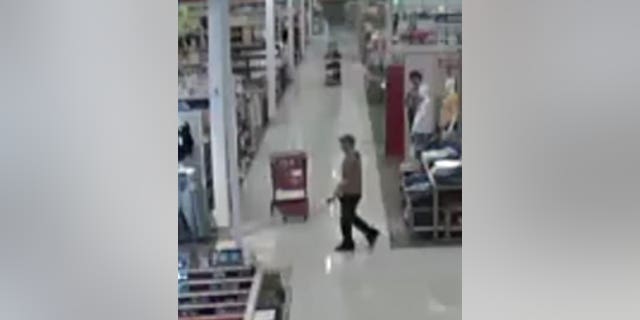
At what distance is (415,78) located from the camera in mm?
7988

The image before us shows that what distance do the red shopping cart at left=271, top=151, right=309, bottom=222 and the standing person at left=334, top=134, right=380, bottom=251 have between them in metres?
0.33

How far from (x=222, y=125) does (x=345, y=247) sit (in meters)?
1.61

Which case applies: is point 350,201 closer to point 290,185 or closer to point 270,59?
point 290,185

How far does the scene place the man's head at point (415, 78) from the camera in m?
7.90

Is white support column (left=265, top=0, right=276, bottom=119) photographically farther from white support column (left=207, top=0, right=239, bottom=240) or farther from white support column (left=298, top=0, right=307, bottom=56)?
white support column (left=298, top=0, right=307, bottom=56)

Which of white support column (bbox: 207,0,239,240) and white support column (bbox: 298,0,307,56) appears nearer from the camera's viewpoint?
white support column (bbox: 207,0,239,240)

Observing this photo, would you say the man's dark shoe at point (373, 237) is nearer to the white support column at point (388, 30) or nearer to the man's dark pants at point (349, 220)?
the man's dark pants at point (349, 220)

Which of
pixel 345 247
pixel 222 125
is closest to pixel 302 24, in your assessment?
pixel 222 125

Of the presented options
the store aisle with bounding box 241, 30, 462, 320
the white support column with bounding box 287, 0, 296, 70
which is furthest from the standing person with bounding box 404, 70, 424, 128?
the white support column with bounding box 287, 0, 296, 70

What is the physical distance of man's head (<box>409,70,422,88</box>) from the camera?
311 inches

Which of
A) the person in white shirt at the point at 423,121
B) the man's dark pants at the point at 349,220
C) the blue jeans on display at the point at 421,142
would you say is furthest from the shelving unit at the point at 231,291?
the person in white shirt at the point at 423,121

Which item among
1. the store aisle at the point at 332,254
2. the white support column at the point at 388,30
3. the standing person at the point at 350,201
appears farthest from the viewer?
the white support column at the point at 388,30
